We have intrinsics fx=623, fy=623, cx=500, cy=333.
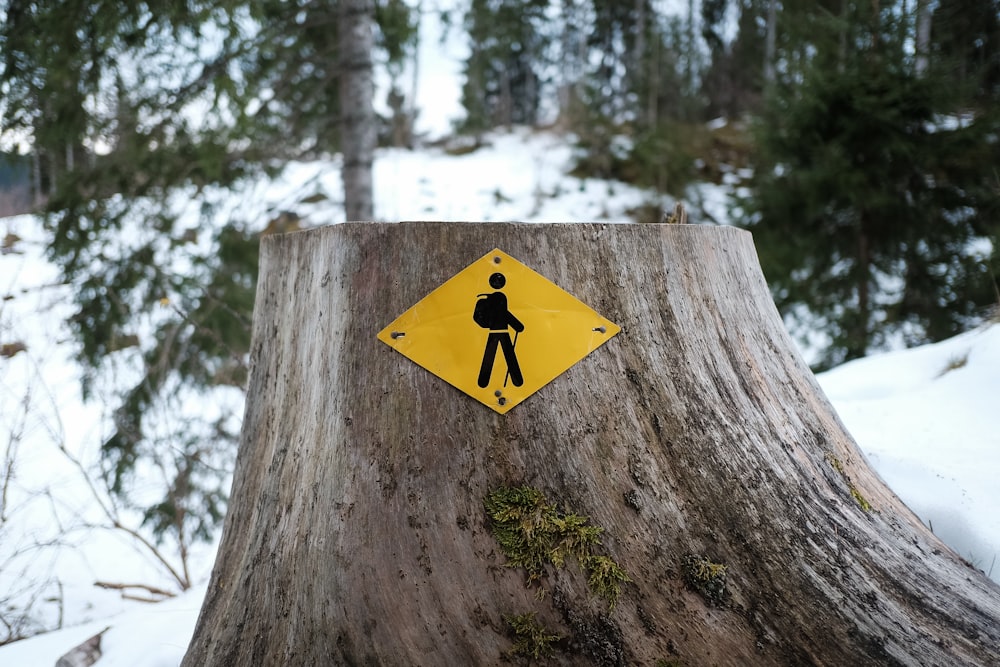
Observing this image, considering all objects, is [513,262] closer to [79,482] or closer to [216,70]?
[216,70]

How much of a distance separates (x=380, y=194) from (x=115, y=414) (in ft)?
26.4

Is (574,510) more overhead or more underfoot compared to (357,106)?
more underfoot

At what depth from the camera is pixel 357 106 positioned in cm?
499

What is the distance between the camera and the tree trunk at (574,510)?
128 cm

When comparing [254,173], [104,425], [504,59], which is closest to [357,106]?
[254,173]

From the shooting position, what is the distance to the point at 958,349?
3.15m

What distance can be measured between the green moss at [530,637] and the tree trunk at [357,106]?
422cm

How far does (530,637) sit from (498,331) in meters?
0.64

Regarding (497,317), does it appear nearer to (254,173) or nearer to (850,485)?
(850,485)

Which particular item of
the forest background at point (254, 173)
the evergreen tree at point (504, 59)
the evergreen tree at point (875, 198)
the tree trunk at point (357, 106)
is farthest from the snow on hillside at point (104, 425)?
the evergreen tree at point (504, 59)

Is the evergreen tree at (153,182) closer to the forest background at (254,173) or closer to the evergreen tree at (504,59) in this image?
the forest background at (254,173)

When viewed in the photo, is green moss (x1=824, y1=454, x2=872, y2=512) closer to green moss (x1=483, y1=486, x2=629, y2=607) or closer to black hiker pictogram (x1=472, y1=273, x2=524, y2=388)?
green moss (x1=483, y1=486, x2=629, y2=607)

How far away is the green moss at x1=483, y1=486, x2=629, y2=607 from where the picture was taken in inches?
51.4

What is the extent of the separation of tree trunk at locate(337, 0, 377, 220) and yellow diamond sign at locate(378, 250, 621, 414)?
3.86 m
